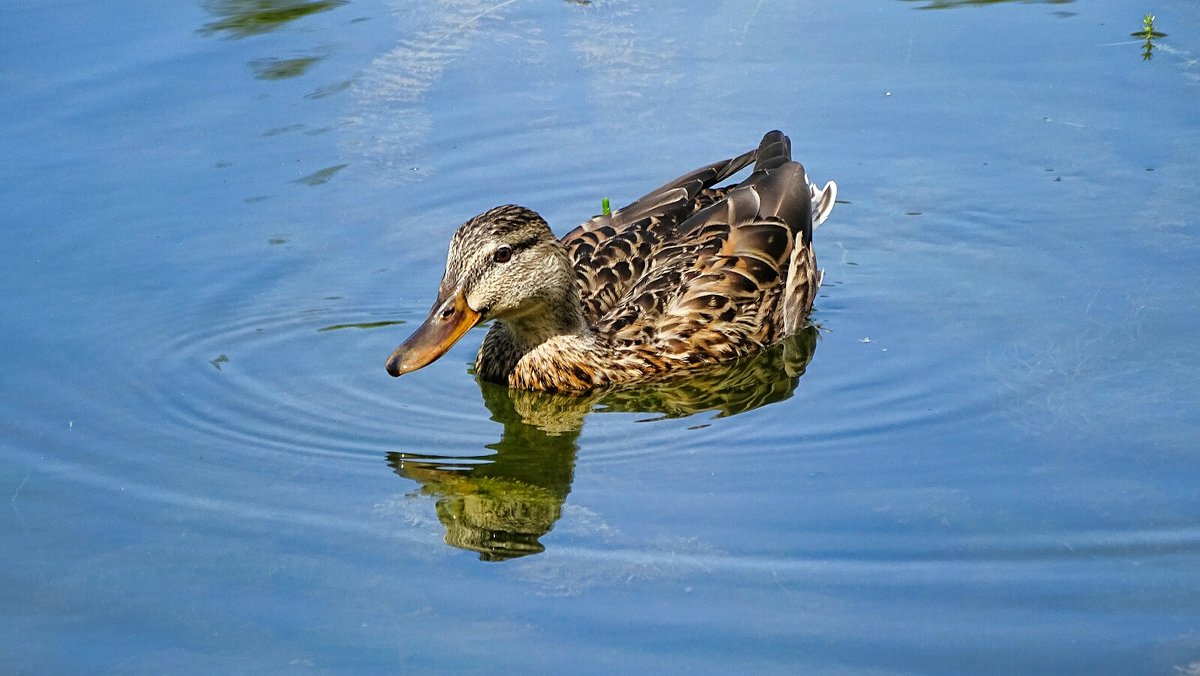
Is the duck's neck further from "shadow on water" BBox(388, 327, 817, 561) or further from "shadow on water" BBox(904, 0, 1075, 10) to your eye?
"shadow on water" BBox(904, 0, 1075, 10)

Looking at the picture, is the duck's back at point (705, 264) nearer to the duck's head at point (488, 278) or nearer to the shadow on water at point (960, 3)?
the duck's head at point (488, 278)

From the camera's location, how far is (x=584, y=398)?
29.1 ft

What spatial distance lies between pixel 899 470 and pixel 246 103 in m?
6.32

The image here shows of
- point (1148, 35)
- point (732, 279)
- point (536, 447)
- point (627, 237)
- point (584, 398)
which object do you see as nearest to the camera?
point (536, 447)

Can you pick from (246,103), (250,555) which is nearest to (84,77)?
(246,103)

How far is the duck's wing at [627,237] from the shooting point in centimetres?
957

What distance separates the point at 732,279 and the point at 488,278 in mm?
1676

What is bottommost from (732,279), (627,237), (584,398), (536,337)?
(584,398)

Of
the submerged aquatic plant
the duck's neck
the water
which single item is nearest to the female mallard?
the duck's neck

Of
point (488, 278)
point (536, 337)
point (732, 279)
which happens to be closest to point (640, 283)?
point (732, 279)

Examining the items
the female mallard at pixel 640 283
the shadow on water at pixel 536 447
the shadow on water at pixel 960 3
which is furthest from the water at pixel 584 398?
the female mallard at pixel 640 283

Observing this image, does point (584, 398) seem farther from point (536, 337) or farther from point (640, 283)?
point (640, 283)

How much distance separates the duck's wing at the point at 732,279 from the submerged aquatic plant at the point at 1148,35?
3.44 m

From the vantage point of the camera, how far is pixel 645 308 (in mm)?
9188
